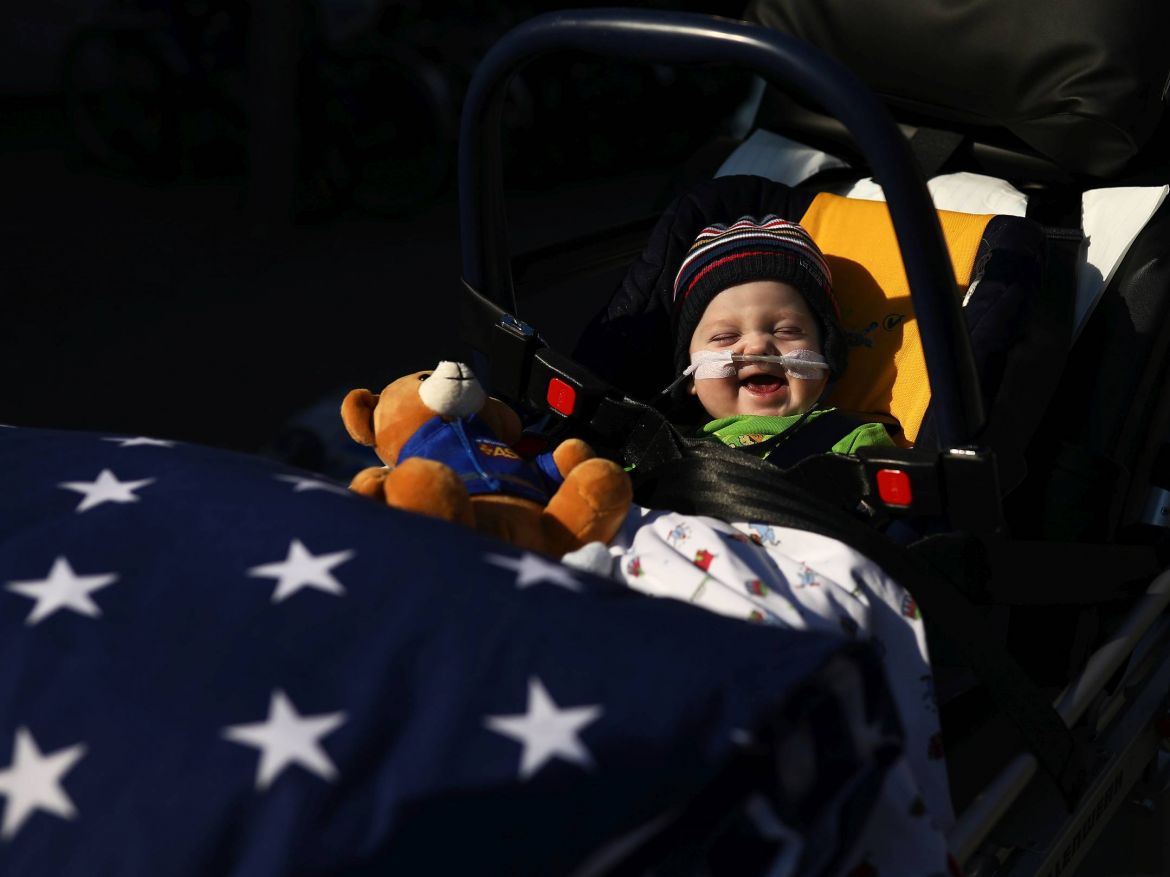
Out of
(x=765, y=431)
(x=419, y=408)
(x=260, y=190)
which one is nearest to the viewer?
(x=419, y=408)

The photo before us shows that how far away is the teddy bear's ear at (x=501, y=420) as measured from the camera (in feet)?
4.16

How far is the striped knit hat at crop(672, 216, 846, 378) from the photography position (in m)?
1.58

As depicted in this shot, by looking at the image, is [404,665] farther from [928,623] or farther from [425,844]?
[928,623]

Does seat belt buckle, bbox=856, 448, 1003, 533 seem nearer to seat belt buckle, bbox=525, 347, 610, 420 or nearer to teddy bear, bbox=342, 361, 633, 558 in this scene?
teddy bear, bbox=342, 361, 633, 558

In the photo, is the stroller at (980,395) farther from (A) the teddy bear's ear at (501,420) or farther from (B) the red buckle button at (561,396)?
(A) the teddy bear's ear at (501,420)

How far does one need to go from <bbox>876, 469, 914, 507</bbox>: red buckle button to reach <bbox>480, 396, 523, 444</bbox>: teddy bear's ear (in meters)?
0.40

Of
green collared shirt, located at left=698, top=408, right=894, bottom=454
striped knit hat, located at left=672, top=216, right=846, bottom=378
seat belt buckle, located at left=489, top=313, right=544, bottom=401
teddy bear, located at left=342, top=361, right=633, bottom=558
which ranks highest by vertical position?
striped knit hat, located at left=672, top=216, right=846, bottom=378

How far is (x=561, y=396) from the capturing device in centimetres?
141

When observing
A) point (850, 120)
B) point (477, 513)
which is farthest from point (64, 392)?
point (850, 120)

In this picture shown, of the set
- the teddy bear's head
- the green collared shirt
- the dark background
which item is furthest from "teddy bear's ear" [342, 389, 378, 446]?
the dark background

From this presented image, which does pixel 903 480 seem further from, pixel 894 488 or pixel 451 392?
pixel 451 392

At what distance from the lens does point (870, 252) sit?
1.80 metres

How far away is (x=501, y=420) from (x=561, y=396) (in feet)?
0.49

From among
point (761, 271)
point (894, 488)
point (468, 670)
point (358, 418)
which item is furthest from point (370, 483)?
point (761, 271)
